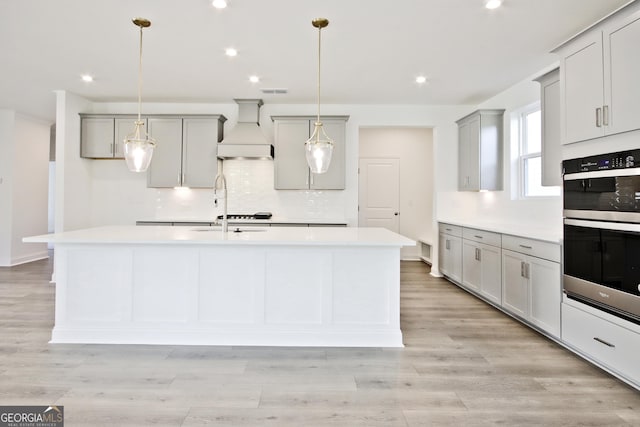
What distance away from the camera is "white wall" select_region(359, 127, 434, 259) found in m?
7.28

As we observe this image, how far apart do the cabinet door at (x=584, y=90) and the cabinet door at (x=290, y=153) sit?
3213mm

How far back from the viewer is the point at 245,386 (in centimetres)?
225

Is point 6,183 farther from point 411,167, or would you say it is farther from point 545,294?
point 545,294

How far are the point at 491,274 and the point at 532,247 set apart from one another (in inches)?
33.0

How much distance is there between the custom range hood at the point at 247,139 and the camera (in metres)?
5.11

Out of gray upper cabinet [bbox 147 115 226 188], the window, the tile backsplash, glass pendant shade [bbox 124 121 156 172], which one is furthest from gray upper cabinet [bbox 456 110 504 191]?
glass pendant shade [bbox 124 121 156 172]

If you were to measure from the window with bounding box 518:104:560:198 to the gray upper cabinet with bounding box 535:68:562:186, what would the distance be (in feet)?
2.51

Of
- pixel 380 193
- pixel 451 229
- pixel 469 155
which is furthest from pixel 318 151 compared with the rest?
pixel 380 193

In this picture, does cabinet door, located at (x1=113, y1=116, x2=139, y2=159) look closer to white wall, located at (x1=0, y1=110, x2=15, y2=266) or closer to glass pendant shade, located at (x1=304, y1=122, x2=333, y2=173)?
white wall, located at (x1=0, y1=110, x2=15, y2=266)

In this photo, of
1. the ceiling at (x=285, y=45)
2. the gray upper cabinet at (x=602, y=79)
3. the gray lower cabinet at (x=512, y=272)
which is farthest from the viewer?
the gray lower cabinet at (x=512, y=272)

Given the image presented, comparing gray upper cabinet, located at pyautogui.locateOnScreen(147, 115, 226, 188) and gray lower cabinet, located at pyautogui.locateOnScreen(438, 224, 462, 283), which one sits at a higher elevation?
gray upper cabinet, located at pyautogui.locateOnScreen(147, 115, 226, 188)

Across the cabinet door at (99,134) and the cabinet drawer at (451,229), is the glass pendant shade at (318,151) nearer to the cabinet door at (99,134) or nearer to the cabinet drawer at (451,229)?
the cabinet drawer at (451,229)

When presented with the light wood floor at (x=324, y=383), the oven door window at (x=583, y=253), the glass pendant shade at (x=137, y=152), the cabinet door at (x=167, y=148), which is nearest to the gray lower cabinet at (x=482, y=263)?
the light wood floor at (x=324, y=383)

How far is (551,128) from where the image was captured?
3.40 metres
